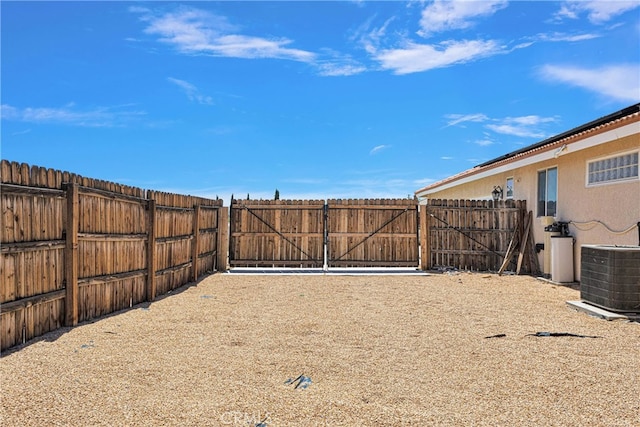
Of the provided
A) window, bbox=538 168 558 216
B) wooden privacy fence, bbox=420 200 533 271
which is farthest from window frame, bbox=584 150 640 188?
wooden privacy fence, bbox=420 200 533 271

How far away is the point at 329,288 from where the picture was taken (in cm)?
953

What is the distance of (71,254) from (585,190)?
9.99 meters

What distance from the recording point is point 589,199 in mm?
9523

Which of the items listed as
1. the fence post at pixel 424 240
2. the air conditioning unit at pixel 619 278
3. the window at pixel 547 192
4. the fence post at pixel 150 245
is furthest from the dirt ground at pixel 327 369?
the fence post at pixel 424 240

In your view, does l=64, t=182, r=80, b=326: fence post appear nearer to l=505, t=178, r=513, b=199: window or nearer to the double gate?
the double gate

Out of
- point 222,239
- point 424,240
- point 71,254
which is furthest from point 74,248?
point 424,240

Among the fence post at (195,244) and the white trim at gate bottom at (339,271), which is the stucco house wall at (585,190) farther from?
the fence post at (195,244)

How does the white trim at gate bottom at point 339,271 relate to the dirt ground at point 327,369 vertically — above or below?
below

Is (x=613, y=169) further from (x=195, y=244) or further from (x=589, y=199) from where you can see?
(x=195, y=244)

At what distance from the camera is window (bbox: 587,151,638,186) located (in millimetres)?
8297

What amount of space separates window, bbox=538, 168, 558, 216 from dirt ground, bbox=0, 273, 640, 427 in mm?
4483

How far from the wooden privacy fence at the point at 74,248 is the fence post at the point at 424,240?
684 centimetres

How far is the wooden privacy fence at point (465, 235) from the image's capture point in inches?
497

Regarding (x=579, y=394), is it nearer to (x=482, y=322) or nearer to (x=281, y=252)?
(x=482, y=322)
